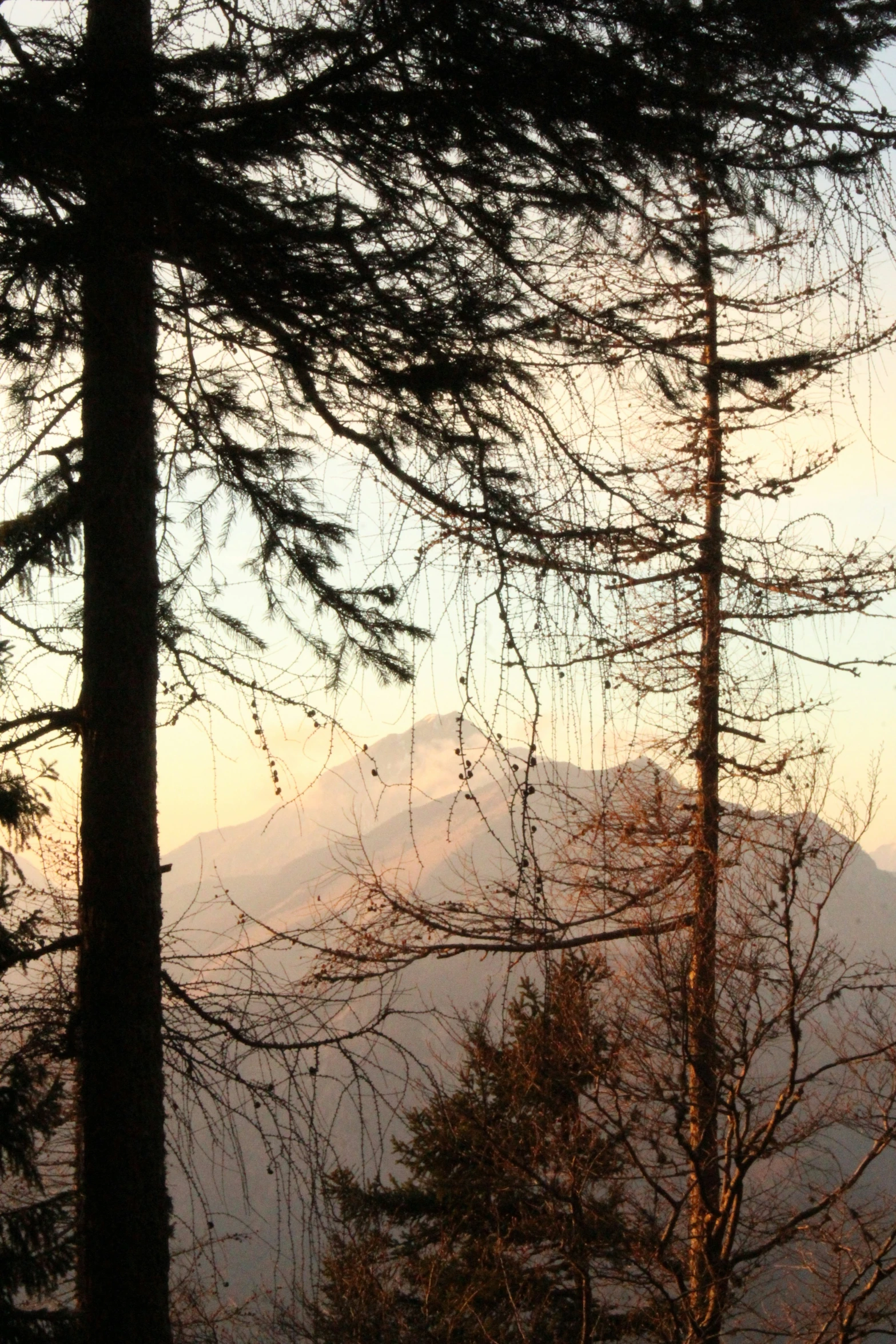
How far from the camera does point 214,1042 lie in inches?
125

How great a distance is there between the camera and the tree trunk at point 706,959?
8820 mm

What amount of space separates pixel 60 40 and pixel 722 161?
182 centimetres

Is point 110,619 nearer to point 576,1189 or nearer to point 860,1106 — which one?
point 576,1189

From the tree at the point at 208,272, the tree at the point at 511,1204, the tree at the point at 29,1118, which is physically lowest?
the tree at the point at 511,1204

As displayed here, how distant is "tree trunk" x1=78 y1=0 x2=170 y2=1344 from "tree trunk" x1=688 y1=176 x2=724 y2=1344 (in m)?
5.76

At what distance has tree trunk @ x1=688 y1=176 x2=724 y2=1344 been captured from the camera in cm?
882

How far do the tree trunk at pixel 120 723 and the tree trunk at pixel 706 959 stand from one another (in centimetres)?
576

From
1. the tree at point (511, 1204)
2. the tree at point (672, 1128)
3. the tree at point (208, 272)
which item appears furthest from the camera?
the tree at point (672, 1128)

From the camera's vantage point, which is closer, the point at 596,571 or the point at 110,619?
the point at 596,571

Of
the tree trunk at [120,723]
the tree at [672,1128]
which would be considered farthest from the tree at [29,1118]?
the tree at [672,1128]

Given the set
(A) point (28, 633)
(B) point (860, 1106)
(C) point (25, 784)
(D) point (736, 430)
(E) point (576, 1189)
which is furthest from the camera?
(B) point (860, 1106)

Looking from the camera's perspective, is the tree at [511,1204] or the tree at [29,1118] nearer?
the tree at [29,1118]

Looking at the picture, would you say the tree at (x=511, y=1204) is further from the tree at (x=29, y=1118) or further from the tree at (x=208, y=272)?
the tree at (x=208, y=272)

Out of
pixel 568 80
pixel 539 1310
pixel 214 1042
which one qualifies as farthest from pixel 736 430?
pixel 539 1310
